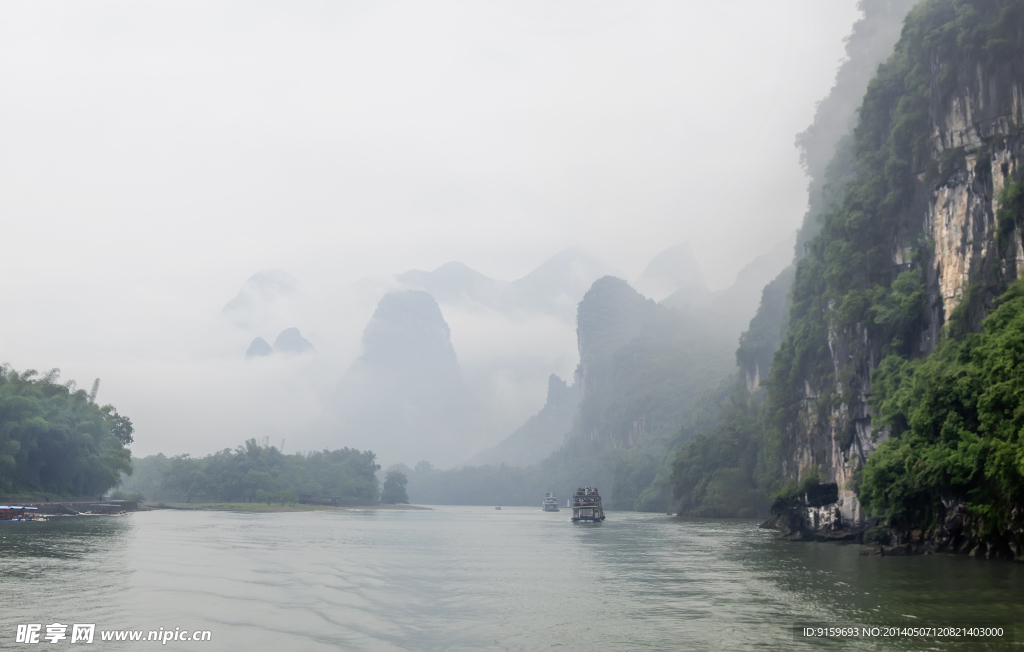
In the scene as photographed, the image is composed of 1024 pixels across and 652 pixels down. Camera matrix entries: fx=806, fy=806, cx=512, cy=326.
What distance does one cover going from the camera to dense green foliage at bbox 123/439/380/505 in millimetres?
108750

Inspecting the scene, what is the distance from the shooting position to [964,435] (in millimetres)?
29109

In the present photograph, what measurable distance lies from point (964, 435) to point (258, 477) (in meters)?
96.9

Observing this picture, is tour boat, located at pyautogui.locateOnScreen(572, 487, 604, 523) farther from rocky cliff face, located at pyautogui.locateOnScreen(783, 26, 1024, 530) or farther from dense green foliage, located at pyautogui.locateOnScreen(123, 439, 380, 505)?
dense green foliage, located at pyautogui.locateOnScreen(123, 439, 380, 505)

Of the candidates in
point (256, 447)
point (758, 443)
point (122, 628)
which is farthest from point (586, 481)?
point (122, 628)

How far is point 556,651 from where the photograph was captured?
654 inches

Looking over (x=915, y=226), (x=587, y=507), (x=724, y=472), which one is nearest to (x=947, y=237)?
(x=915, y=226)

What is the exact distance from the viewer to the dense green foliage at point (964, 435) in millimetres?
26781

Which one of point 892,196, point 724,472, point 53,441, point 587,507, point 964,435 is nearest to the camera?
point 964,435

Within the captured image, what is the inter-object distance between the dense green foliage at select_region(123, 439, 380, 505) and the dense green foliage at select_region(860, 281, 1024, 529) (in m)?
89.5

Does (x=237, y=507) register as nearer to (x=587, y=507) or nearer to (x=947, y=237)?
(x=587, y=507)

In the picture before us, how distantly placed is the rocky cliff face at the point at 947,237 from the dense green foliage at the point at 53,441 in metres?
59.0

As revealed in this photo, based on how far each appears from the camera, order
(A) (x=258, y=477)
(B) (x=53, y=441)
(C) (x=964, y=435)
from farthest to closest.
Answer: (A) (x=258, y=477) → (B) (x=53, y=441) → (C) (x=964, y=435)

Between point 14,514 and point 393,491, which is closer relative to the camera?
point 14,514

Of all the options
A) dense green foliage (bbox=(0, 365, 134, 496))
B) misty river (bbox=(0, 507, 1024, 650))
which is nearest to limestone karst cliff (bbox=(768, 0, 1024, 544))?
misty river (bbox=(0, 507, 1024, 650))
